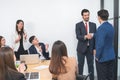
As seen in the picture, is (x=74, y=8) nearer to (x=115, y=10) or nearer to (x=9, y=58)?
(x=115, y=10)

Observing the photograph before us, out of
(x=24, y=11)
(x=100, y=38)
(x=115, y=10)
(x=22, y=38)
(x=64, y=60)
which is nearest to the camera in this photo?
(x=64, y=60)

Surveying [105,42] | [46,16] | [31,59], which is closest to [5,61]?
[31,59]

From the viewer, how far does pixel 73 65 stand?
262 cm

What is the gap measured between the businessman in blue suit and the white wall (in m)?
1.81

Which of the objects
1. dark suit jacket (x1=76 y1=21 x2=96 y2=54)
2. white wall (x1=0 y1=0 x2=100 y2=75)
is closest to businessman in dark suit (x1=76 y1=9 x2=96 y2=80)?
dark suit jacket (x1=76 y1=21 x2=96 y2=54)

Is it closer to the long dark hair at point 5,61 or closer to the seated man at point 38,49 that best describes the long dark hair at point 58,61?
the long dark hair at point 5,61

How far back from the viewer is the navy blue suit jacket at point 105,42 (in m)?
3.59

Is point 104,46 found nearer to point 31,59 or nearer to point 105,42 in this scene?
point 105,42

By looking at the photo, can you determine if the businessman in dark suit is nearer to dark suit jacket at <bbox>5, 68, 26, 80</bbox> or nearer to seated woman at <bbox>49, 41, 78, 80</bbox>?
seated woman at <bbox>49, 41, 78, 80</bbox>

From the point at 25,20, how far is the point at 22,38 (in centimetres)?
59

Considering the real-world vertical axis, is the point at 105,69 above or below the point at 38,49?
below

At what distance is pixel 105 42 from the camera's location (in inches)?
144

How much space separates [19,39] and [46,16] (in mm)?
942

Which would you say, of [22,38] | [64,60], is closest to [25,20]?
[22,38]
